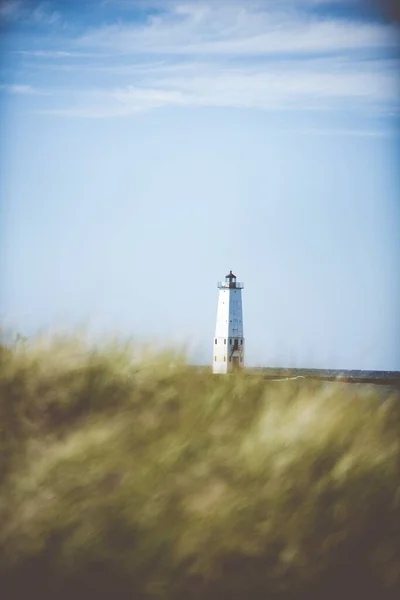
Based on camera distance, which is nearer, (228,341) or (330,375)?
(330,375)

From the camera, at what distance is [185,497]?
4.18 ft

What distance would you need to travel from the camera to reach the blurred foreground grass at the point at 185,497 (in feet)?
4.15

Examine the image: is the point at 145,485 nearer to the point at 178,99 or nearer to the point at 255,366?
the point at 255,366

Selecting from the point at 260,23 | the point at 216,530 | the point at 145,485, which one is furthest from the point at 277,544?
the point at 260,23

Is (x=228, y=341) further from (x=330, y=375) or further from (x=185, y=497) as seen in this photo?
(x=185, y=497)

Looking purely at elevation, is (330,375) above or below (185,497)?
above

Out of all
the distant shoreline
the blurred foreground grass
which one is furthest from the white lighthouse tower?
the blurred foreground grass

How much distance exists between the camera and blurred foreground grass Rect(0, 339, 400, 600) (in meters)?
1.26

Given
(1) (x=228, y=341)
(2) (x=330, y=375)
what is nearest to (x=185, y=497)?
(2) (x=330, y=375)

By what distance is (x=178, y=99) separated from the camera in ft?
5.75

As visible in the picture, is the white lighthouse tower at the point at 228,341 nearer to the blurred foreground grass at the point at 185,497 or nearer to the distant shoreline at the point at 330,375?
the distant shoreline at the point at 330,375

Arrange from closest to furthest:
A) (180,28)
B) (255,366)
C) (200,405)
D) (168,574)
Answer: (168,574), (200,405), (255,366), (180,28)

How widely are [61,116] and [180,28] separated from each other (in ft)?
1.24

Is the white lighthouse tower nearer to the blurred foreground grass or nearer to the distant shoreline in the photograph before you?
the distant shoreline
